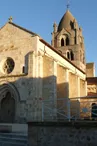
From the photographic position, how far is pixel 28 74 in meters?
18.5

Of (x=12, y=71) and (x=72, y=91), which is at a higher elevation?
(x=12, y=71)

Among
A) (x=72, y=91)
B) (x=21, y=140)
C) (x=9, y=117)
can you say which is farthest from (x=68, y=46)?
(x=21, y=140)

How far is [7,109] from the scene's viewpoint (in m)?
19.9

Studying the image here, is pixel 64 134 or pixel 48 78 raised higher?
pixel 48 78

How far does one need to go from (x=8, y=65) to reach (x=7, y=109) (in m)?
4.06

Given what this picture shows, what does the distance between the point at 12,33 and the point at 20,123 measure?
8.46 metres

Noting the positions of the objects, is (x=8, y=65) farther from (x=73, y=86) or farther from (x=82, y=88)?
(x=82, y=88)

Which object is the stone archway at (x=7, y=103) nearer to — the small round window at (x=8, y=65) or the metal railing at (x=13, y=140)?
the small round window at (x=8, y=65)

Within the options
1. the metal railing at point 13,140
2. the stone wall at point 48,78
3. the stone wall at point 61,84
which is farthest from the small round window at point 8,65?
the metal railing at point 13,140

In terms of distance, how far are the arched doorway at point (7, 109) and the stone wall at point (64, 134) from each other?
905 centimetres

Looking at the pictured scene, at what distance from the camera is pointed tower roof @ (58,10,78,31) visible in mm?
39978

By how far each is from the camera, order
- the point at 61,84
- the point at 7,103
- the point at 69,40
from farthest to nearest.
Result: the point at 69,40
the point at 61,84
the point at 7,103

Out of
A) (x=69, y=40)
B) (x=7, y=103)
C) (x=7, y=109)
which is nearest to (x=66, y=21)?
(x=69, y=40)

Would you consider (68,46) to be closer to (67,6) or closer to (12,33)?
(67,6)
